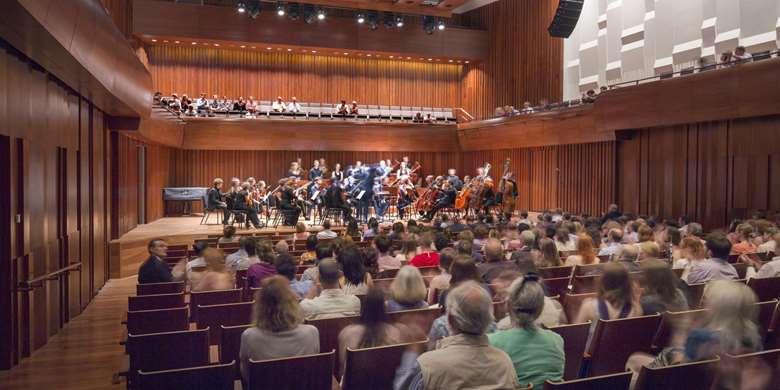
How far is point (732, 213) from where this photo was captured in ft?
37.3


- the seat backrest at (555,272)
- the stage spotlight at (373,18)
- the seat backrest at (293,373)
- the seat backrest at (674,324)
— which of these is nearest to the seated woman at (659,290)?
the seat backrest at (674,324)

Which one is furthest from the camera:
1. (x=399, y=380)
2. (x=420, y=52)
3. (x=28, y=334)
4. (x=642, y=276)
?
(x=420, y=52)

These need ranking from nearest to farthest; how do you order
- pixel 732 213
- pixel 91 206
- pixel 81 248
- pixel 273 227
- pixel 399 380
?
1. pixel 399 380
2. pixel 81 248
3. pixel 91 206
4. pixel 732 213
5. pixel 273 227

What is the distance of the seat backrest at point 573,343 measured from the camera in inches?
127

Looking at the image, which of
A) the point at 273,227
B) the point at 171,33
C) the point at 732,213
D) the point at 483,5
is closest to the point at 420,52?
the point at 483,5

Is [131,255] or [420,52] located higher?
[420,52]

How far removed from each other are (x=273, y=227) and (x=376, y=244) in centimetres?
756

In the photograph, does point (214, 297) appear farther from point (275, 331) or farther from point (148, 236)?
point (148, 236)

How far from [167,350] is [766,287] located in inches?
171

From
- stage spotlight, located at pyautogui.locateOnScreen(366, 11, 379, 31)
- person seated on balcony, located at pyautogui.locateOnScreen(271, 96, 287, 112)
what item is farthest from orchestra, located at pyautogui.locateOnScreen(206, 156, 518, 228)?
stage spotlight, located at pyautogui.locateOnScreen(366, 11, 379, 31)

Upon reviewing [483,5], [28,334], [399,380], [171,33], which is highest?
[483,5]

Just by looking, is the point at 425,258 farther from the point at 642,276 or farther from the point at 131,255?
the point at 131,255

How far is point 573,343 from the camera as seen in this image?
3.28 metres

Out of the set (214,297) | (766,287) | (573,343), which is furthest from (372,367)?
(766,287)
